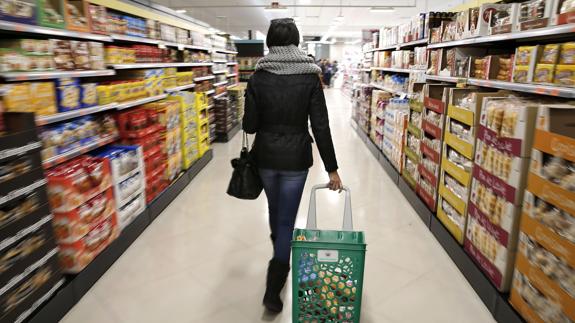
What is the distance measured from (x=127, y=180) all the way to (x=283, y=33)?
80.2 inches

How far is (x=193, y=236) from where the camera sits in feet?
11.9

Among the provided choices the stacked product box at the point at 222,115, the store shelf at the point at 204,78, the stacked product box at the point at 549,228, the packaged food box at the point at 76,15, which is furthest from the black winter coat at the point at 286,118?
the stacked product box at the point at 222,115

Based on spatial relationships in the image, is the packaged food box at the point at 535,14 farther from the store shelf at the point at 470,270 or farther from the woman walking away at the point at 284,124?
the store shelf at the point at 470,270

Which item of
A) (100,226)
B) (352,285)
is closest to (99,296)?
(100,226)

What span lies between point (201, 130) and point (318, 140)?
3.95 meters

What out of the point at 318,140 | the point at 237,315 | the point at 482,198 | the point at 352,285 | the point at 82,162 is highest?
the point at 318,140

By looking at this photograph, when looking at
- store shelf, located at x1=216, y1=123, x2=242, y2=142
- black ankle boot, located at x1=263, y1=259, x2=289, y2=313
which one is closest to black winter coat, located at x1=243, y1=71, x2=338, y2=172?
black ankle boot, located at x1=263, y1=259, x2=289, y2=313

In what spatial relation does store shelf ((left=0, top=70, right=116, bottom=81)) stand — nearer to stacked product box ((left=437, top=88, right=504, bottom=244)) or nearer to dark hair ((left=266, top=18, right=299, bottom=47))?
dark hair ((left=266, top=18, right=299, bottom=47))

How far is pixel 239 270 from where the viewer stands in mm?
3010

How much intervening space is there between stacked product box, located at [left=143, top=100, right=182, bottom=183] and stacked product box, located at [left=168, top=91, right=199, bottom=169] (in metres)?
0.10

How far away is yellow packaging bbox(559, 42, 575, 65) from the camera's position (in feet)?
7.06

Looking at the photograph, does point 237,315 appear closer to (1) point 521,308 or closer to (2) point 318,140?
(2) point 318,140

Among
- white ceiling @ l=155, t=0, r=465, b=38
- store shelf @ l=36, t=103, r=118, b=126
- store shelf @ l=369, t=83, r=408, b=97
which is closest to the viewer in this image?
store shelf @ l=36, t=103, r=118, b=126

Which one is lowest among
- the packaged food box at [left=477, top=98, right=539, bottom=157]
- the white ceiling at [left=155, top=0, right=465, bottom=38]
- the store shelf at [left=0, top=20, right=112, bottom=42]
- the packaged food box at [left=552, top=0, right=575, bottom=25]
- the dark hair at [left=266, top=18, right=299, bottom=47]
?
the packaged food box at [left=477, top=98, right=539, bottom=157]
